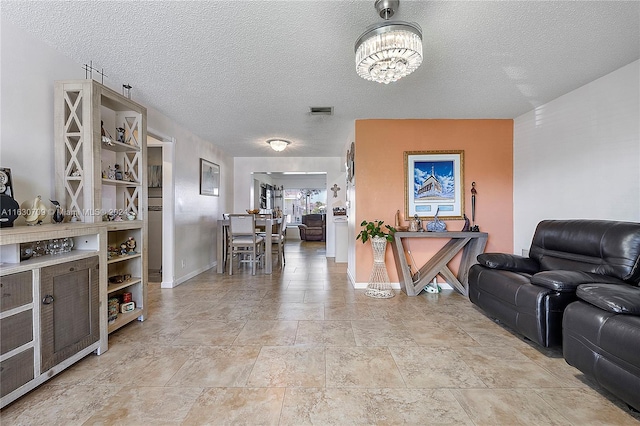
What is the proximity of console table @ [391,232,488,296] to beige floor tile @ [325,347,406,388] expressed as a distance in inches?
63.7

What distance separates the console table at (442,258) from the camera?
373 cm

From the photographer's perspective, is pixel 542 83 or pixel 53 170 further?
pixel 542 83

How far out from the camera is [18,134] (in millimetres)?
2037

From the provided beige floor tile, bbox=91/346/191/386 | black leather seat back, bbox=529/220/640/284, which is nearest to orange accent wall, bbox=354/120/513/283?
black leather seat back, bbox=529/220/640/284

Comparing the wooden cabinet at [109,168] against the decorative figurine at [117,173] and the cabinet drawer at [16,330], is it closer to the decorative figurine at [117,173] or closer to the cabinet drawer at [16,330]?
the decorative figurine at [117,173]

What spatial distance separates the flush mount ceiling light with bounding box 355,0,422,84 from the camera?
1754 mm

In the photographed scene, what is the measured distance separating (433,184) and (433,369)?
8.85 feet

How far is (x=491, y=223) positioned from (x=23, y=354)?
4.79 metres

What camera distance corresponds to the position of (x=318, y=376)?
1.91 metres

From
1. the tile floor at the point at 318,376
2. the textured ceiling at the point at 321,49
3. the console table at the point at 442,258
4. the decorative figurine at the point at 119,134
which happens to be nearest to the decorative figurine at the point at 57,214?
the decorative figurine at the point at 119,134

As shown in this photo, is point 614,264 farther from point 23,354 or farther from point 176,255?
point 176,255

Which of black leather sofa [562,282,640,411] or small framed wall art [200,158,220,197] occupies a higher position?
small framed wall art [200,158,220,197]

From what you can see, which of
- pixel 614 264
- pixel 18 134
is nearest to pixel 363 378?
pixel 614 264

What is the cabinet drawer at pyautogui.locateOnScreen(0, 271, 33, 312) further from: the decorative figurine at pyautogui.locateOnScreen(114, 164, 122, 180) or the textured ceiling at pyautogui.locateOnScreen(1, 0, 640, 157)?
the textured ceiling at pyautogui.locateOnScreen(1, 0, 640, 157)
